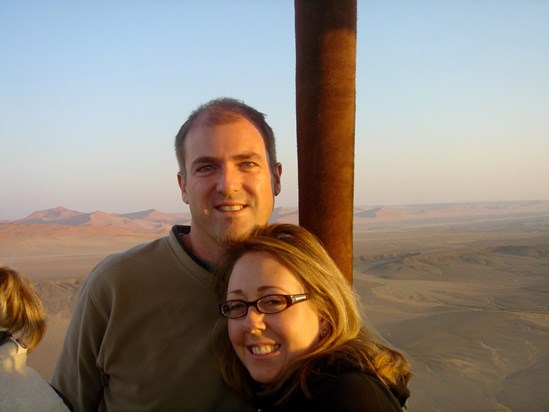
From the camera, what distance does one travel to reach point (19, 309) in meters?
2.79

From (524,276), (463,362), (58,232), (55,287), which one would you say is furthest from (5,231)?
(463,362)

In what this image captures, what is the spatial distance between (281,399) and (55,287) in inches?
562

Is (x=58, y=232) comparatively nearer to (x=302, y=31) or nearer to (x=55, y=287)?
(x=55, y=287)

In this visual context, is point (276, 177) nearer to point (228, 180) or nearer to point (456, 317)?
point (228, 180)

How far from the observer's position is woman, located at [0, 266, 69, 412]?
2229 mm

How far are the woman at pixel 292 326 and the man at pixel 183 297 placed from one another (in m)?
0.25

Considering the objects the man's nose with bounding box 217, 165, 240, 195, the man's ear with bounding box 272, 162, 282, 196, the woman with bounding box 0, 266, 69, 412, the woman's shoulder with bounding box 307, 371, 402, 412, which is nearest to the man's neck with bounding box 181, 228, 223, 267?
the man's nose with bounding box 217, 165, 240, 195

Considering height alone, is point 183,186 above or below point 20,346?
above

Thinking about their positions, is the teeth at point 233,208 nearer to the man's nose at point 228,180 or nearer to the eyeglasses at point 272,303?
the man's nose at point 228,180

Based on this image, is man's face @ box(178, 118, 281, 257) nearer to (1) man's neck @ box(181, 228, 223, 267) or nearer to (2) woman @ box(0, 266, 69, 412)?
(1) man's neck @ box(181, 228, 223, 267)

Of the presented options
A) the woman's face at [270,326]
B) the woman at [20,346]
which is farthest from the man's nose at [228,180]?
the woman at [20,346]

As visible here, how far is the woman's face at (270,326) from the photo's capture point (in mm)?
1897

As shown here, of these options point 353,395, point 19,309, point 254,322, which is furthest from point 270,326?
point 19,309

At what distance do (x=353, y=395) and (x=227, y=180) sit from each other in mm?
1094
